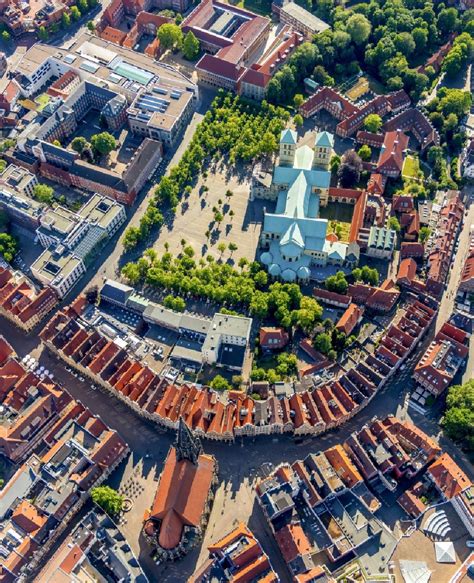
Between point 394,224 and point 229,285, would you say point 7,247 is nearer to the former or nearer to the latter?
point 229,285

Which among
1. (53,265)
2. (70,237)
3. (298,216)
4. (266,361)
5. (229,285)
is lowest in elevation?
(266,361)

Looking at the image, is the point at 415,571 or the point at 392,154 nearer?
the point at 415,571

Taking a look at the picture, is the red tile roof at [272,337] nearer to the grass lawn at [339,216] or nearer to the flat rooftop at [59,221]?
the grass lawn at [339,216]

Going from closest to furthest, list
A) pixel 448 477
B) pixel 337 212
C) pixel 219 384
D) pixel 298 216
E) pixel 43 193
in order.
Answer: pixel 448 477 < pixel 219 384 < pixel 298 216 < pixel 43 193 < pixel 337 212

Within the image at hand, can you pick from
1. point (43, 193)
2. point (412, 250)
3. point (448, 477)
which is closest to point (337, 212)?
point (412, 250)

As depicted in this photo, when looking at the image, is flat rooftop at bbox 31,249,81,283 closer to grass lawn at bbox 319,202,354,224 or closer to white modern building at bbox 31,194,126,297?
white modern building at bbox 31,194,126,297

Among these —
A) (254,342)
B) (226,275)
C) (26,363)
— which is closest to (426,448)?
(254,342)

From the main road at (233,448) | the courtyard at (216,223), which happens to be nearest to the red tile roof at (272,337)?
the main road at (233,448)
